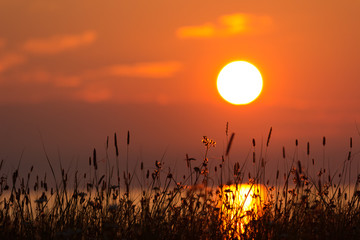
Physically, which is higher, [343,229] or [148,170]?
[148,170]

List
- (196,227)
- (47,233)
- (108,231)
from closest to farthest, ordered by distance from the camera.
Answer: (108,231) → (47,233) → (196,227)

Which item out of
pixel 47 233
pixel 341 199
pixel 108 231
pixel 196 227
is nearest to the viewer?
pixel 108 231

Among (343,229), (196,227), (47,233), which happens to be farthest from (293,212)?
(47,233)

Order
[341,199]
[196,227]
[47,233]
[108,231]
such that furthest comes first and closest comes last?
[341,199] → [196,227] → [47,233] → [108,231]

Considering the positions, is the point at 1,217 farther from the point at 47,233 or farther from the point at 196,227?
the point at 196,227

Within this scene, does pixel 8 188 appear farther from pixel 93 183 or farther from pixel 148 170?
pixel 148 170

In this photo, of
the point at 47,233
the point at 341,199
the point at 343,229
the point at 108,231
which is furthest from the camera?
the point at 341,199

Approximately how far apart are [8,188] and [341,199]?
3874 millimetres

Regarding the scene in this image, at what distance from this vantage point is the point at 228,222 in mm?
6055

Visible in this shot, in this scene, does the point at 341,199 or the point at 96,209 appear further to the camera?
the point at 341,199

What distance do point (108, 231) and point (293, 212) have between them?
234 cm

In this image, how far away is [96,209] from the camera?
5812mm

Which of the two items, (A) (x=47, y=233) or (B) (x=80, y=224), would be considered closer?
(A) (x=47, y=233)

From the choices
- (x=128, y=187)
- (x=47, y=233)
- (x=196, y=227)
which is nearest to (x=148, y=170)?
A: (x=128, y=187)
